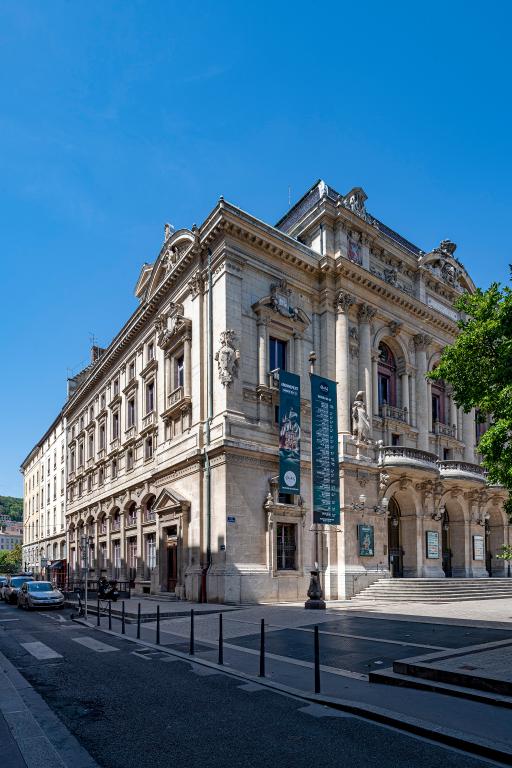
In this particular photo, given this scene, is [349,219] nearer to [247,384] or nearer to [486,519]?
[247,384]

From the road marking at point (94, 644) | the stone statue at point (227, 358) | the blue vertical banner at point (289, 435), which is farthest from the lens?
the stone statue at point (227, 358)

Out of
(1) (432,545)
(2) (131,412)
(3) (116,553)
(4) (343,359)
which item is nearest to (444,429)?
(1) (432,545)

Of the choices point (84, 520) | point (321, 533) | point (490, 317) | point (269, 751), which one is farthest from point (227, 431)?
point (84, 520)

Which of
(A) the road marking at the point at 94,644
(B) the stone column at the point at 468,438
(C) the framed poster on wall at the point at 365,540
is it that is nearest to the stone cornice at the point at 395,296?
(B) the stone column at the point at 468,438

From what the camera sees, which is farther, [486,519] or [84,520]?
[84,520]

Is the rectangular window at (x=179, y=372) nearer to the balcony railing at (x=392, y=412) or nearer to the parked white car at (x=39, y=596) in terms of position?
the balcony railing at (x=392, y=412)

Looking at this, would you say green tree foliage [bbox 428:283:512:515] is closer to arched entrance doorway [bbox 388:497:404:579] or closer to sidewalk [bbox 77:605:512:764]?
sidewalk [bbox 77:605:512:764]

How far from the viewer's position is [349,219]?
3303 centimetres

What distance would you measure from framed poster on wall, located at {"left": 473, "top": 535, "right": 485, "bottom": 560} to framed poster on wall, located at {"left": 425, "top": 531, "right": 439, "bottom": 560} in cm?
443

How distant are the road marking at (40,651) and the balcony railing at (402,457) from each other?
62.8 feet

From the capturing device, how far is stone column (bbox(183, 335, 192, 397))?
3116 centimetres

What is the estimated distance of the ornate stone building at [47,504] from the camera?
63.2m

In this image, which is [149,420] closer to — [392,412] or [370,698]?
[392,412]

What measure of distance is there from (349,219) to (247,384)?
1089cm
